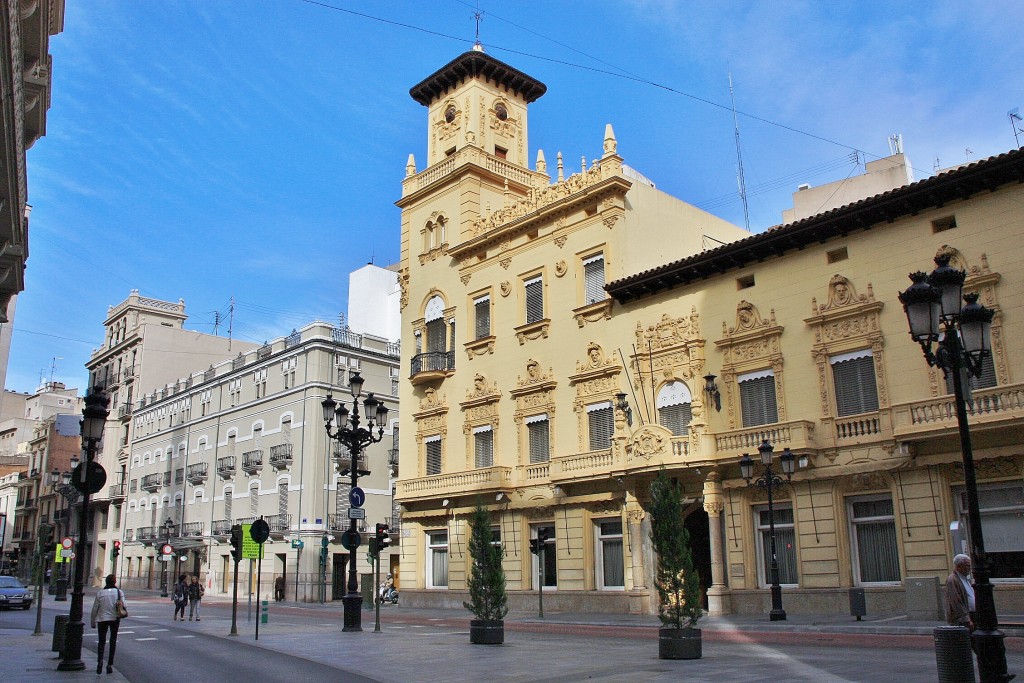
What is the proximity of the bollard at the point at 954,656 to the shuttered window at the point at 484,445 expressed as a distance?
26253 millimetres

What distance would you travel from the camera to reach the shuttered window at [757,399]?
1055 inches

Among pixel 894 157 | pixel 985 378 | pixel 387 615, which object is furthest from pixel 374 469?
pixel 985 378

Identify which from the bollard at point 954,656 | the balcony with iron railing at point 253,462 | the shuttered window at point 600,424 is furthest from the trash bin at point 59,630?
the balcony with iron railing at point 253,462

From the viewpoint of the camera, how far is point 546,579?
105ft

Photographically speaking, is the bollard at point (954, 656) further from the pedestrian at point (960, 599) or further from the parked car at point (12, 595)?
the parked car at point (12, 595)

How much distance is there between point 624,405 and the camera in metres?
29.5

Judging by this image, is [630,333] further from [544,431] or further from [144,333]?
[144,333]

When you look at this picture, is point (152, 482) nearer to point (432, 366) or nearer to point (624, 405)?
point (432, 366)

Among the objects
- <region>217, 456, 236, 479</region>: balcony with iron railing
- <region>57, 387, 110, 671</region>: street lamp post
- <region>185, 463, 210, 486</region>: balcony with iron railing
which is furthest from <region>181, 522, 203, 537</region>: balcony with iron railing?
<region>57, 387, 110, 671</region>: street lamp post

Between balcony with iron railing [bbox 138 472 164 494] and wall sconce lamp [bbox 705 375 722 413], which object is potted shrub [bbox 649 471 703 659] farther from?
balcony with iron railing [bbox 138 472 164 494]

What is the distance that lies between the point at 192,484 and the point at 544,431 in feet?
120

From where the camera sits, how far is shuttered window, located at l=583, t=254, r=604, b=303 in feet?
106

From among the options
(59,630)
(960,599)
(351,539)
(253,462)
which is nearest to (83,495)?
(59,630)

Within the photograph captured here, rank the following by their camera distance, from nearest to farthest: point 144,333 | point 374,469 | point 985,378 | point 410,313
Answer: point 985,378
point 410,313
point 374,469
point 144,333
